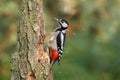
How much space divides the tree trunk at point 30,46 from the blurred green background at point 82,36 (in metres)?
6.27

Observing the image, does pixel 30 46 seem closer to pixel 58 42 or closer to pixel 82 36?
pixel 58 42

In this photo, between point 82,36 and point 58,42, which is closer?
point 58,42

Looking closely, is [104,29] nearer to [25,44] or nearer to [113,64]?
[113,64]

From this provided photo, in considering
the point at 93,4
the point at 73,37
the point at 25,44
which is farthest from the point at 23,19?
the point at 73,37

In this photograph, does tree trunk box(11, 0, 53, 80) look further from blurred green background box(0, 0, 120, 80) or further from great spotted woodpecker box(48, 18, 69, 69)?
blurred green background box(0, 0, 120, 80)

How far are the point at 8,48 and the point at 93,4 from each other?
2.33 m

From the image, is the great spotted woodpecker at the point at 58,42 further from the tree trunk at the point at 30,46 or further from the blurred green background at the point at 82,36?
the blurred green background at the point at 82,36

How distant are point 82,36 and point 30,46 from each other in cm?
967

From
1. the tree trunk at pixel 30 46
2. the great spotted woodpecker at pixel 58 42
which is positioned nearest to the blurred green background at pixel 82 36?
the great spotted woodpecker at pixel 58 42

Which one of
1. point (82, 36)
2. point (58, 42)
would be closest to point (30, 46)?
point (58, 42)

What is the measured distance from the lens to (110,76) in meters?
18.9

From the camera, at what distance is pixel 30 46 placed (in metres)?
9.30

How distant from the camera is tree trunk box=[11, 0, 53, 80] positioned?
30.5ft

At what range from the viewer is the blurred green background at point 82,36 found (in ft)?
54.8
